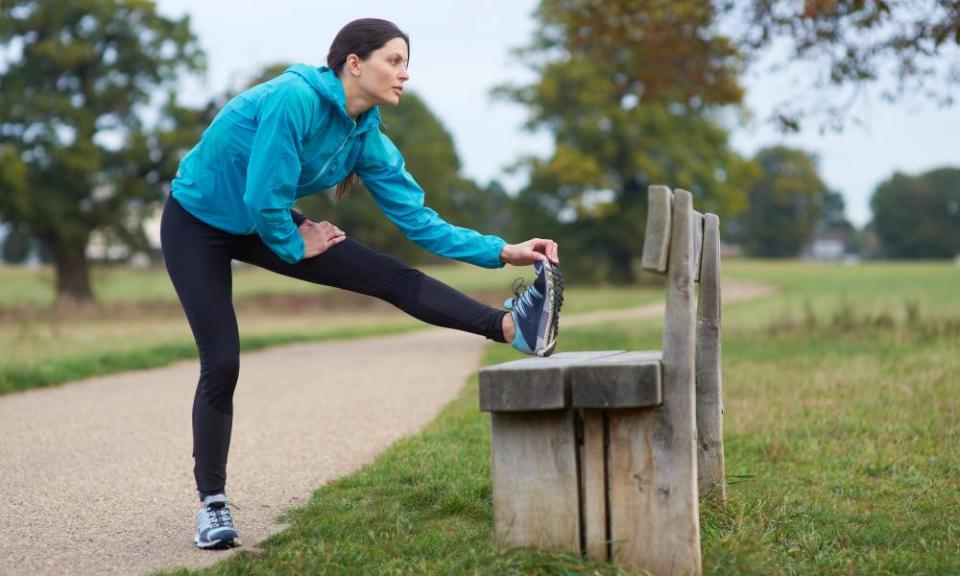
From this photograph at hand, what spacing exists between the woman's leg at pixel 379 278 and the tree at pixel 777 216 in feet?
328

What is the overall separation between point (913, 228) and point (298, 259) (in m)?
98.8

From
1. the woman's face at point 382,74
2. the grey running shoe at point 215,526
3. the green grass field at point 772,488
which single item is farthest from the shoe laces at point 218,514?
the woman's face at point 382,74

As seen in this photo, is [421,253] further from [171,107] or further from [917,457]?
[917,457]

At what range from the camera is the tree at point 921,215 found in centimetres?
8938

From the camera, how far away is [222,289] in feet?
13.3

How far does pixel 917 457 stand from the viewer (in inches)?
216

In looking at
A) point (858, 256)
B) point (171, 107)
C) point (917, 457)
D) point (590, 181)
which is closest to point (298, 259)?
point (917, 457)

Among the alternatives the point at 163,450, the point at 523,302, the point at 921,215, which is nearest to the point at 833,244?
the point at 921,215

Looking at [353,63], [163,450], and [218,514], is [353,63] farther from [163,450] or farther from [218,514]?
[163,450]

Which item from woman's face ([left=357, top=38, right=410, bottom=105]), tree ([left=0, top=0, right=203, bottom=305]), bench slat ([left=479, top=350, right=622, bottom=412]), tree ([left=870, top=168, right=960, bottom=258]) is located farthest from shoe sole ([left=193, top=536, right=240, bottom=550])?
tree ([left=870, top=168, right=960, bottom=258])

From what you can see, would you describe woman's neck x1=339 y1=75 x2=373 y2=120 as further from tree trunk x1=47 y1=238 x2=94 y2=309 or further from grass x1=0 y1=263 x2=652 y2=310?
grass x1=0 y1=263 x2=652 y2=310

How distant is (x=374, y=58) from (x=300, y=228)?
0.72 m

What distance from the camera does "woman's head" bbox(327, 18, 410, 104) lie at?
386 centimetres

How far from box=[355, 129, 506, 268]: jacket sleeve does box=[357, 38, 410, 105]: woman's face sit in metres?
0.31
